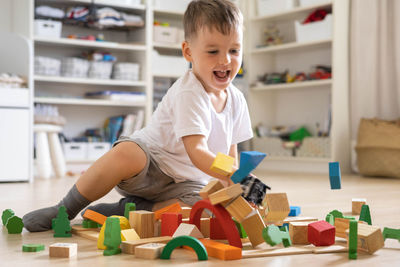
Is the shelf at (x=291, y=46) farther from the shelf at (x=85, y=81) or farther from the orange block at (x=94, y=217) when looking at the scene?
the orange block at (x=94, y=217)

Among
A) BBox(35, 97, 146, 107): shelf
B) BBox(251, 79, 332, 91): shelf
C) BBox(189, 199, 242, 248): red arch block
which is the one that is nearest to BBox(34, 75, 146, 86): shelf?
BBox(35, 97, 146, 107): shelf

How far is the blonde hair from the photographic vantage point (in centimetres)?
110

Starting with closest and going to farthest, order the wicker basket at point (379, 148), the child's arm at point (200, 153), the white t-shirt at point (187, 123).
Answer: the child's arm at point (200, 153) < the white t-shirt at point (187, 123) < the wicker basket at point (379, 148)

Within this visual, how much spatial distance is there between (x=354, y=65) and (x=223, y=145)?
218cm

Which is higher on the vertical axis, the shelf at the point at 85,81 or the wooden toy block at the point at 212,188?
the shelf at the point at 85,81

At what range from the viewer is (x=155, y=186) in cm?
127

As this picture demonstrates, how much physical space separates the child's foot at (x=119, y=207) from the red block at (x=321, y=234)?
0.49 m

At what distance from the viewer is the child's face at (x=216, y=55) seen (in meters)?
1.11

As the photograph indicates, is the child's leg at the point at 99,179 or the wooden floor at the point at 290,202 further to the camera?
the child's leg at the point at 99,179

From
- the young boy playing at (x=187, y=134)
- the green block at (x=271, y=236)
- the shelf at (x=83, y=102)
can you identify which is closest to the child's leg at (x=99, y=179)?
the young boy playing at (x=187, y=134)

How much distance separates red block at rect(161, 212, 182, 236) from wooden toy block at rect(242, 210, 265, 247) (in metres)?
0.14

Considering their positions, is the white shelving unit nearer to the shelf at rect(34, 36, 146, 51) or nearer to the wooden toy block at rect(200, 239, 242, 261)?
the shelf at rect(34, 36, 146, 51)

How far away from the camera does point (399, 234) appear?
943mm

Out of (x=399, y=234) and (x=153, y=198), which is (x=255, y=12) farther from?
(x=399, y=234)
